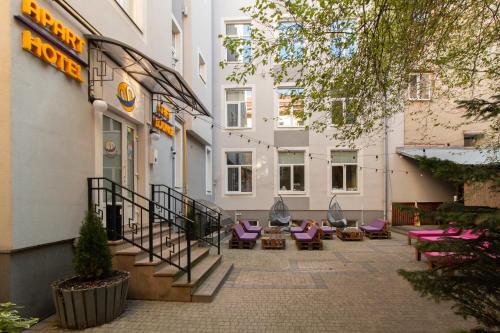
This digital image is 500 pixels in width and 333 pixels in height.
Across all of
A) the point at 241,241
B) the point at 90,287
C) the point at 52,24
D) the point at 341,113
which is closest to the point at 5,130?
the point at 52,24

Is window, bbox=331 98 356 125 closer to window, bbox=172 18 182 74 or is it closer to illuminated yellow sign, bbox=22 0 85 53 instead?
illuminated yellow sign, bbox=22 0 85 53

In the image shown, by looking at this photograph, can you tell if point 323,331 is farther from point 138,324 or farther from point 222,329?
point 138,324

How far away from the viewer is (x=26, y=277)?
3.99 meters

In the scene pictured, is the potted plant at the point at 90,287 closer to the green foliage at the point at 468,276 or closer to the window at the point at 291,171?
the green foliage at the point at 468,276

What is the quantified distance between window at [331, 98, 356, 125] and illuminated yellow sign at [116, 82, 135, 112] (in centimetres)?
433

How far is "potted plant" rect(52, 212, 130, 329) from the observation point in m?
4.07

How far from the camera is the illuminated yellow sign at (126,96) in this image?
6398 mm

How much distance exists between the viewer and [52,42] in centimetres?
442

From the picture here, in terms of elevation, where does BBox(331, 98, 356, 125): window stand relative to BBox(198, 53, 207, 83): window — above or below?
below

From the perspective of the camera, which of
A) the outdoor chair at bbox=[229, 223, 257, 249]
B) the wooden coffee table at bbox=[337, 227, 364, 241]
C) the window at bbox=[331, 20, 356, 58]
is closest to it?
the window at bbox=[331, 20, 356, 58]

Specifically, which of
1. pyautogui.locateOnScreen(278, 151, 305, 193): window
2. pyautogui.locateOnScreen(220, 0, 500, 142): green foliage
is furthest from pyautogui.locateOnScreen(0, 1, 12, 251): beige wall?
pyautogui.locateOnScreen(278, 151, 305, 193): window

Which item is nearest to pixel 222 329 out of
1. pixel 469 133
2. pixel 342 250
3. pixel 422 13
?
pixel 422 13

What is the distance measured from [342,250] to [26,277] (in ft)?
27.5

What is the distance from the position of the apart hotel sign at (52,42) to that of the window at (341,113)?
5112 mm
